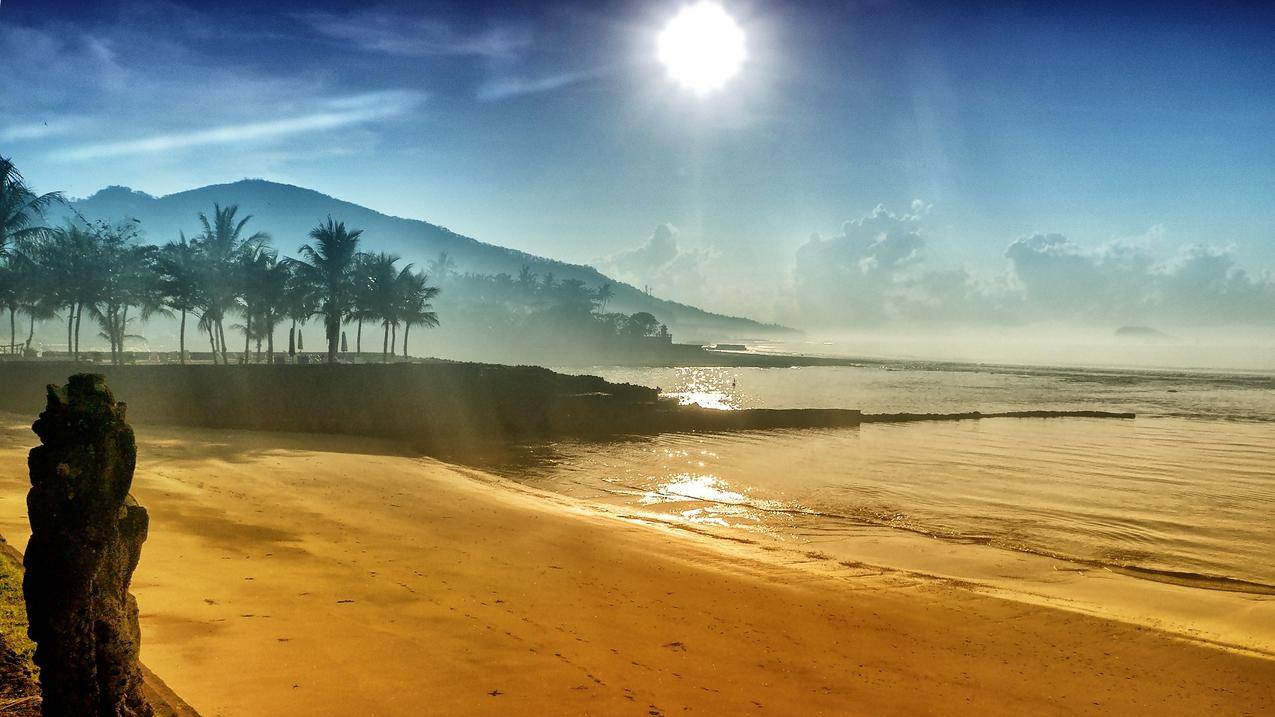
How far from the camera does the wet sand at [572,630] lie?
5.72m

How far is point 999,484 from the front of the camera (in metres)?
20.9

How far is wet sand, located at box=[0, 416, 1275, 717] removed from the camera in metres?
5.72

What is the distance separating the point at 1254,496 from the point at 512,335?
104 meters

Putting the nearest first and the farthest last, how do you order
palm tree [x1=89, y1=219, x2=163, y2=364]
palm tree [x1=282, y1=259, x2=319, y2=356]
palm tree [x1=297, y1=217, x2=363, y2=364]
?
palm tree [x1=89, y1=219, x2=163, y2=364] → palm tree [x1=297, y1=217, x2=363, y2=364] → palm tree [x1=282, y1=259, x2=319, y2=356]

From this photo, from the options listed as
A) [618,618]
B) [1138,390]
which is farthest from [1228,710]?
[1138,390]

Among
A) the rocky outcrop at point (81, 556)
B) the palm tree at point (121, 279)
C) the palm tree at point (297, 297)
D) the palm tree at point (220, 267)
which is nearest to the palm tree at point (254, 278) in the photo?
the palm tree at point (220, 267)

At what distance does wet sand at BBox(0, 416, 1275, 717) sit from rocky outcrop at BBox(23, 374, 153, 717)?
174 centimetres

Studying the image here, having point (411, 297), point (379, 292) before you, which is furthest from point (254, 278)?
point (411, 297)

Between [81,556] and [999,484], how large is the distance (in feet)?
74.9

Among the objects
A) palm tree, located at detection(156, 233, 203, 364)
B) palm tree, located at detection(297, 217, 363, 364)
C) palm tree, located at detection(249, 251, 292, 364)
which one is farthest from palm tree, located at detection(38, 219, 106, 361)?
palm tree, located at detection(297, 217, 363, 364)

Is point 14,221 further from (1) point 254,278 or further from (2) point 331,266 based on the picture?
(2) point 331,266

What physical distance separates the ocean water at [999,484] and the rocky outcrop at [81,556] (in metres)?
12.8

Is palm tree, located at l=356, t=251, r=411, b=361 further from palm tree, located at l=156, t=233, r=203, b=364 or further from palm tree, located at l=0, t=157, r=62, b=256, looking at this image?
palm tree, located at l=0, t=157, r=62, b=256

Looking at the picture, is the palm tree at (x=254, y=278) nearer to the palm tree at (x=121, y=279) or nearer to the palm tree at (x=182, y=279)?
the palm tree at (x=182, y=279)
